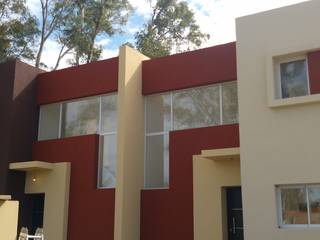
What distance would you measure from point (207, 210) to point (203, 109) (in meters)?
3.03

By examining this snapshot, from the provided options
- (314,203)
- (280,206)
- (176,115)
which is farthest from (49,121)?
(314,203)

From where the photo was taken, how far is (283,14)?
11.3 metres

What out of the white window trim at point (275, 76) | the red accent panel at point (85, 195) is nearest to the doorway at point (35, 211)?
the red accent panel at point (85, 195)

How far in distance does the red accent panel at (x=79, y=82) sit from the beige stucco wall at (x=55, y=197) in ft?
8.17

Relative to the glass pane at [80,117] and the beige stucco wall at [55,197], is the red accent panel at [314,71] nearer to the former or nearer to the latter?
the glass pane at [80,117]

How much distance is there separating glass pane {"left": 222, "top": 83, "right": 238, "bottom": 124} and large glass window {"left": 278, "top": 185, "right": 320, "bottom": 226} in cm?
353

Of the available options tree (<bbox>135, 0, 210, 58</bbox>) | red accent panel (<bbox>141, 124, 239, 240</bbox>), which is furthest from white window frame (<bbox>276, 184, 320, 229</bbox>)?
tree (<bbox>135, 0, 210, 58</bbox>)

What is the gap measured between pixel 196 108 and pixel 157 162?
203 centimetres

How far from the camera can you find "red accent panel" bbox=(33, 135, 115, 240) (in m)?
14.8

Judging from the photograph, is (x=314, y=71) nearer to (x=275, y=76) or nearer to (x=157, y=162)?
(x=275, y=76)

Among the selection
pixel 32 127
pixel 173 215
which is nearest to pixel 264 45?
pixel 173 215

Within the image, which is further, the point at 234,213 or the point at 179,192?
the point at 179,192

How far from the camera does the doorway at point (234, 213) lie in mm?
13023

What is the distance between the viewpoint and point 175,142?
1432cm
